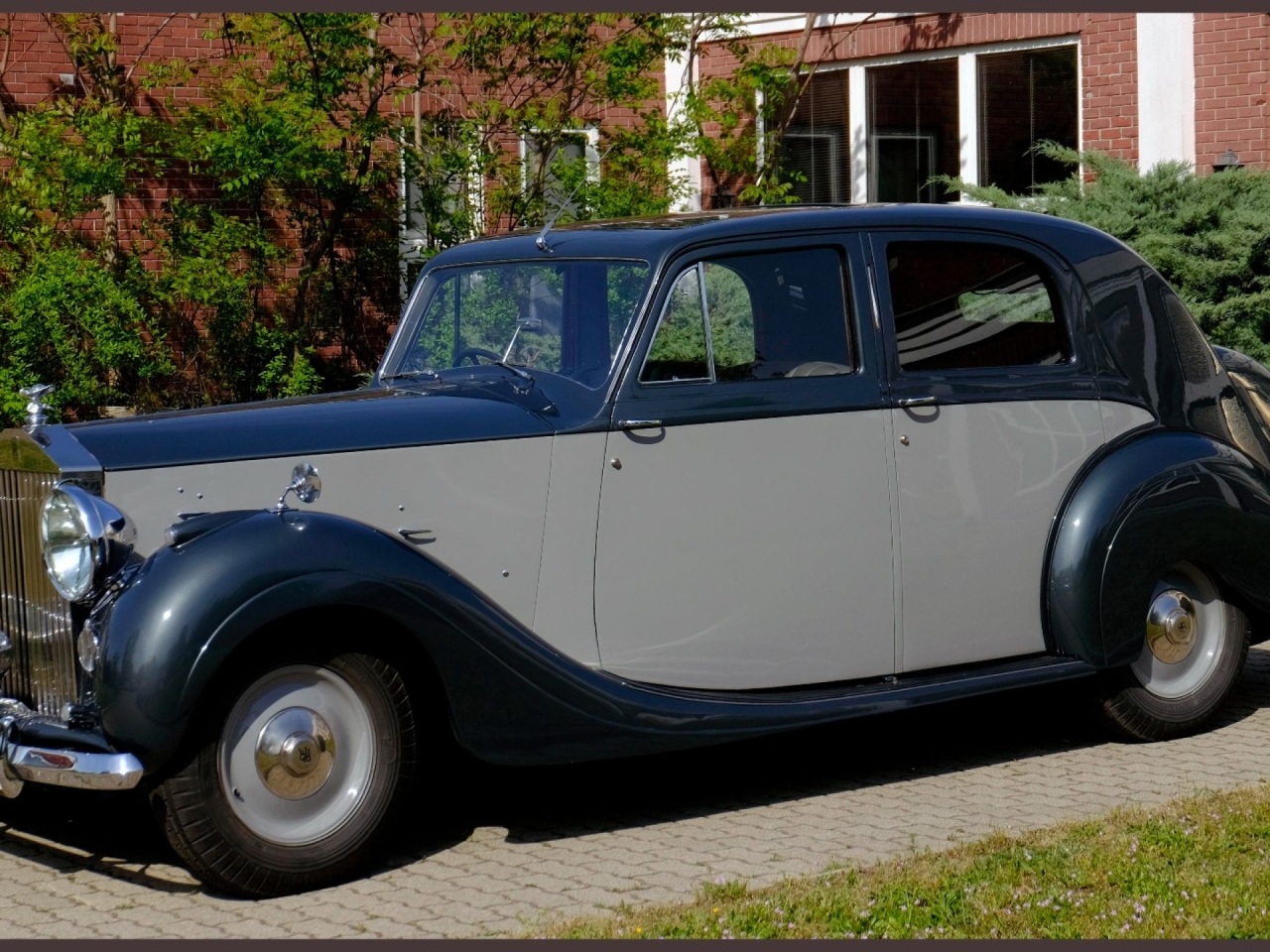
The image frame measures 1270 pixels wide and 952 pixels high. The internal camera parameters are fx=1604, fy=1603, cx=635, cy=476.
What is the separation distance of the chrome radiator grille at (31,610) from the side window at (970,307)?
2.73 m

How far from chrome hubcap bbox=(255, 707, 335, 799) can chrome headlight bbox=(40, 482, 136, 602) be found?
1.98ft

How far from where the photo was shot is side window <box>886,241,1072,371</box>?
5.38 m

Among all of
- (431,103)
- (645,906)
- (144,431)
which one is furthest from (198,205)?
(645,906)

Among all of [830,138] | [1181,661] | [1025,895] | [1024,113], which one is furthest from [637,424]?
[830,138]

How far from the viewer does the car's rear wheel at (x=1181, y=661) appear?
5.79 meters

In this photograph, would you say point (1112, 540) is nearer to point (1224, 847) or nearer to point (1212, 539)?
point (1212, 539)

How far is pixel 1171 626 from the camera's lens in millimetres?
5820

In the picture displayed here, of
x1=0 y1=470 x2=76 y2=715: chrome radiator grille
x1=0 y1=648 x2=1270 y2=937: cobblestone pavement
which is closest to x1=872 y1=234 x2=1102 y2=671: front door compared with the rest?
x1=0 y1=648 x2=1270 y2=937: cobblestone pavement

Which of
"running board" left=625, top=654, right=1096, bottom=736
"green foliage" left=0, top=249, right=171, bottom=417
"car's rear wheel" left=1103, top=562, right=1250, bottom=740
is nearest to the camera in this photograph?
"running board" left=625, top=654, right=1096, bottom=736

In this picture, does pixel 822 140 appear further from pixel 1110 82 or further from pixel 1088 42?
pixel 1110 82

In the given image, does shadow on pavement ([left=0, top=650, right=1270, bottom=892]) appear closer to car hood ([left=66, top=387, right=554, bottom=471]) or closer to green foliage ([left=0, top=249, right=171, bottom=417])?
car hood ([left=66, top=387, right=554, bottom=471])

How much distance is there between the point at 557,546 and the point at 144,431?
3.99 feet

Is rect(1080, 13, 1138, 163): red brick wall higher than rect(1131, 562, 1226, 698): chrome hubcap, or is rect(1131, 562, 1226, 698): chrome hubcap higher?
rect(1080, 13, 1138, 163): red brick wall

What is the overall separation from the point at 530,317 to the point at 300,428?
1005mm
